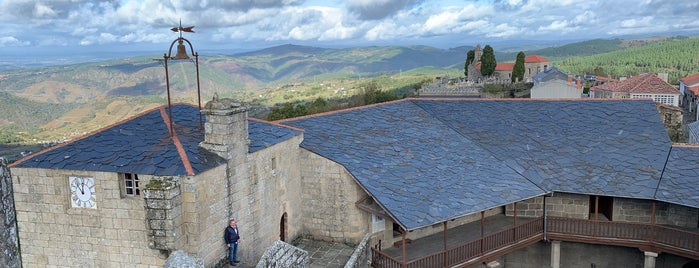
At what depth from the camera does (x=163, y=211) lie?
1230cm

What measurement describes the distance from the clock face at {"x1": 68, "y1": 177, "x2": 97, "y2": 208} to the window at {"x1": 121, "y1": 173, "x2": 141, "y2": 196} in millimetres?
827

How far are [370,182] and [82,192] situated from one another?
8168mm

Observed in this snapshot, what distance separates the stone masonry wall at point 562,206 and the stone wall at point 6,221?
1879 centimetres

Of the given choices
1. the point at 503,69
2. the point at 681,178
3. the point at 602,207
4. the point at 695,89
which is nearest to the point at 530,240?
the point at 602,207

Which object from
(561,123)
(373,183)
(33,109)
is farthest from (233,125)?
(33,109)

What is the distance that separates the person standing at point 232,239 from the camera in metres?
14.2

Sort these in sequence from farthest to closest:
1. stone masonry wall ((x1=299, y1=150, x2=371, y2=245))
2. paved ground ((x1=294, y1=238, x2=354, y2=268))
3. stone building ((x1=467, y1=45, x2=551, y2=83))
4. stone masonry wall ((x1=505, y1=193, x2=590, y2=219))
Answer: stone building ((x1=467, y1=45, x2=551, y2=83)) → stone masonry wall ((x1=505, y1=193, x2=590, y2=219)) → stone masonry wall ((x1=299, y1=150, x2=371, y2=245)) → paved ground ((x1=294, y1=238, x2=354, y2=268))

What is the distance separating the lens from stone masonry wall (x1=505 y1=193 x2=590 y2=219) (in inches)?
782

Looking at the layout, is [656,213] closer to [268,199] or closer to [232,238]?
[268,199]

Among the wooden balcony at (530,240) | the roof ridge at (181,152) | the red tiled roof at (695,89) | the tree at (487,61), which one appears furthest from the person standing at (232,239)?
the red tiled roof at (695,89)

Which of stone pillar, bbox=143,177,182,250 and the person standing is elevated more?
stone pillar, bbox=143,177,182,250

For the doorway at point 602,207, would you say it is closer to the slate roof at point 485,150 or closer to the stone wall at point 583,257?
the stone wall at point 583,257

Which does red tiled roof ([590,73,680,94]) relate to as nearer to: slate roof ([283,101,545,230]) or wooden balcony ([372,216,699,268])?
slate roof ([283,101,545,230])

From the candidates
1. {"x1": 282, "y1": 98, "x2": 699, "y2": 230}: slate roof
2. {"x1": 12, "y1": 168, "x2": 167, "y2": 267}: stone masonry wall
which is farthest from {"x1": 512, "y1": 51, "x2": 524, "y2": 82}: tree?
{"x1": 12, "y1": 168, "x2": 167, "y2": 267}: stone masonry wall
